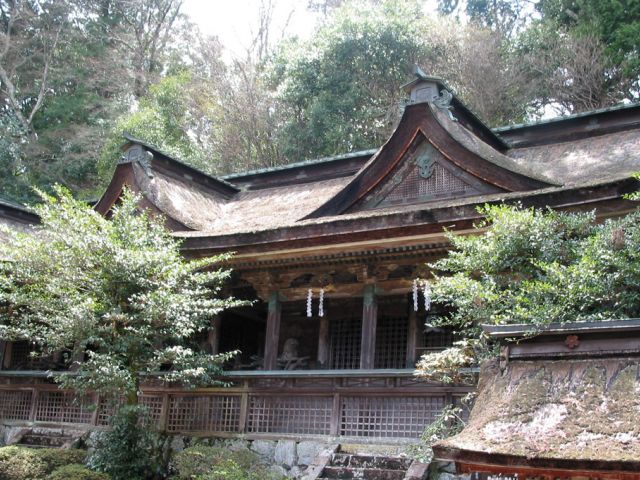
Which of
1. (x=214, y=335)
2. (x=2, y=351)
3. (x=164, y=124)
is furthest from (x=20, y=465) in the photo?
(x=164, y=124)

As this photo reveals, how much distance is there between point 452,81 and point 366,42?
3.91 metres

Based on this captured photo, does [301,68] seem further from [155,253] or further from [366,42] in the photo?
[155,253]

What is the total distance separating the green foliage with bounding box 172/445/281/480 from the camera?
10.8 metres

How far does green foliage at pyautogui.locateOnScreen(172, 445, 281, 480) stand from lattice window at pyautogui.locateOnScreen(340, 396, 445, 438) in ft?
4.83

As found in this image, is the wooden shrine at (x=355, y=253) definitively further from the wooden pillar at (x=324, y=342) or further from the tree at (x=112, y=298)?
the tree at (x=112, y=298)

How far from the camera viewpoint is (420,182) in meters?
14.2

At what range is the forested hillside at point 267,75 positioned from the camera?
3027 centimetres

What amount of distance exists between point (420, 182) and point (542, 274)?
191 inches

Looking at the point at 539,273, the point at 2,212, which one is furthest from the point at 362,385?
the point at 2,212

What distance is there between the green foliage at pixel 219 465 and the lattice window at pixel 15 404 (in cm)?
524

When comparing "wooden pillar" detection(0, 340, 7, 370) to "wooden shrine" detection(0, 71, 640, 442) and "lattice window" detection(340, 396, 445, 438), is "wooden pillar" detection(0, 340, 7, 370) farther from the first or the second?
"lattice window" detection(340, 396, 445, 438)

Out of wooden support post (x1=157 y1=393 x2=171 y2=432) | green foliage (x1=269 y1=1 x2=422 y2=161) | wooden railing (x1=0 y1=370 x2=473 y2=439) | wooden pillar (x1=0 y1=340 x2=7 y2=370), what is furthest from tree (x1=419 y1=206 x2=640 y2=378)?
green foliage (x1=269 y1=1 x2=422 y2=161)

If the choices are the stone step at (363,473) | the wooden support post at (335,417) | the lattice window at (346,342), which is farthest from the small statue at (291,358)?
the stone step at (363,473)

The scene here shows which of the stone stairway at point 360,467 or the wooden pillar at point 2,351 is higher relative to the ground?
the wooden pillar at point 2,351
